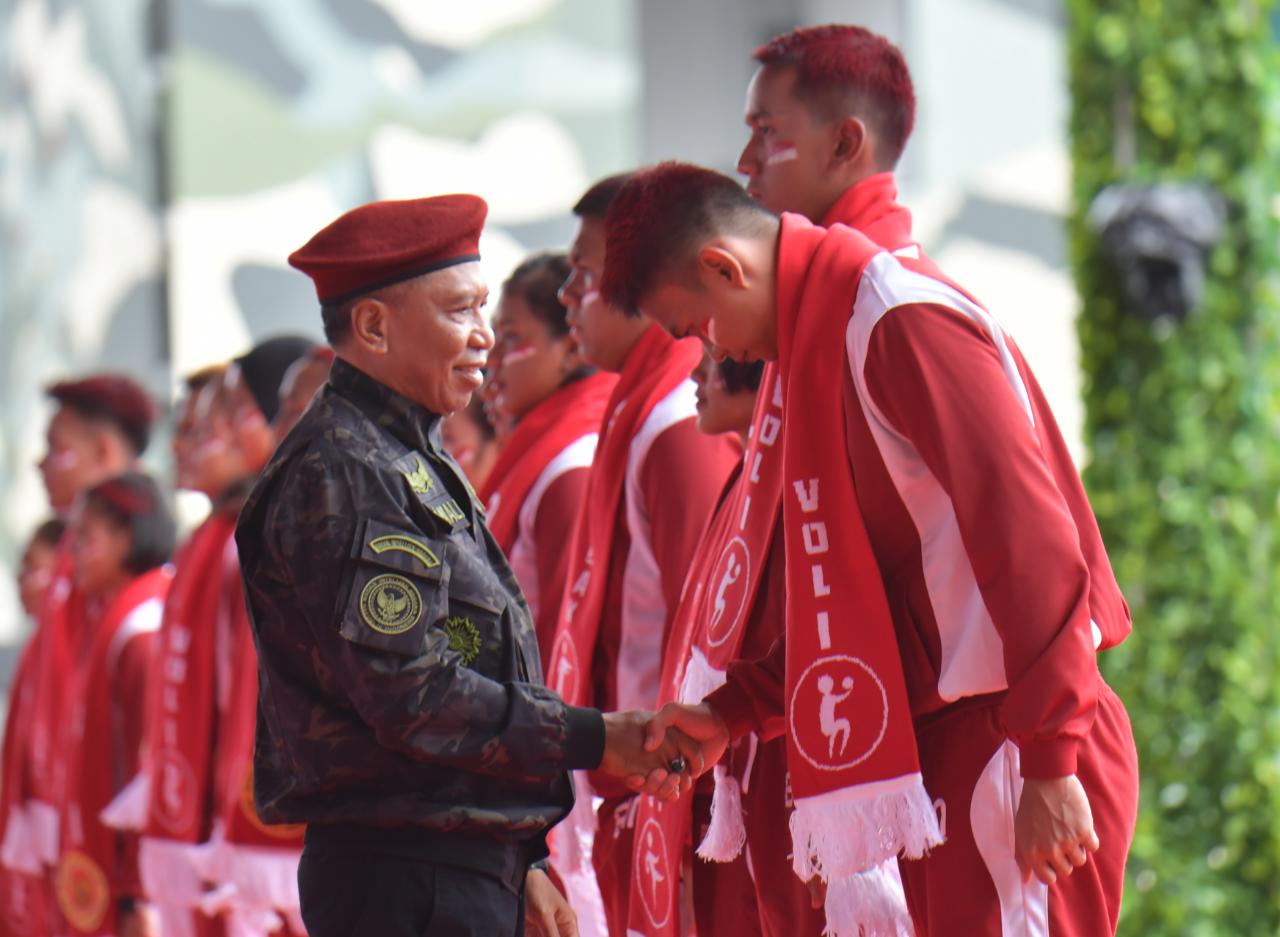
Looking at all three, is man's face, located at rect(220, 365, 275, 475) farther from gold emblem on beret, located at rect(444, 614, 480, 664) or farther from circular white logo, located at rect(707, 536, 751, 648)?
gold emblem on beret, located at rect(444, 614, 480, 664)

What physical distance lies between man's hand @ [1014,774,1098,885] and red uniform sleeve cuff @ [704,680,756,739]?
1.84 ft

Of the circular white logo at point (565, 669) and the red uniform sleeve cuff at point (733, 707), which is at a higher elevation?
the red uniform sleeve cuff at point (733, 707)

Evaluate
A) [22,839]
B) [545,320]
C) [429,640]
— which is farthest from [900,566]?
[22,839]

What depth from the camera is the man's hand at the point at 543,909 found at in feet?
8.92

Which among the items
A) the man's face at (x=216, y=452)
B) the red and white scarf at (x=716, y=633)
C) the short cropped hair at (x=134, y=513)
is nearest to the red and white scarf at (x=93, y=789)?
the short cropped hair at (x=134, y=513)

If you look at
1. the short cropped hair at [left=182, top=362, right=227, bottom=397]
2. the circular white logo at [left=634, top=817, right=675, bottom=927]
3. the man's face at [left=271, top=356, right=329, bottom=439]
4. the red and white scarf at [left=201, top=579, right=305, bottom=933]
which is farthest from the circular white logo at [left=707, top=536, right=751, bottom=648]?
the short cropped hair at [left=182, top=362, right=227, bottom=397]

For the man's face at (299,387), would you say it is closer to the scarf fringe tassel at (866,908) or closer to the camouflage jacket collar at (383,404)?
the camouflage jacket collar at (383,404)

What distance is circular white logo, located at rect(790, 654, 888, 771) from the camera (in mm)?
2459

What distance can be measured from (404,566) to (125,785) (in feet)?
10.8

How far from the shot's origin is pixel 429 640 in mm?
2412

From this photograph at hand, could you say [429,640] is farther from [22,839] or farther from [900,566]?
[22,839]

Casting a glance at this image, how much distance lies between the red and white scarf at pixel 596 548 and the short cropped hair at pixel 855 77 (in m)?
0.69

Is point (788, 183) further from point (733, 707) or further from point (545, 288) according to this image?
point (545, 288)

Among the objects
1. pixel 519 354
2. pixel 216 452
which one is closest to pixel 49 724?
pixel 216 452
